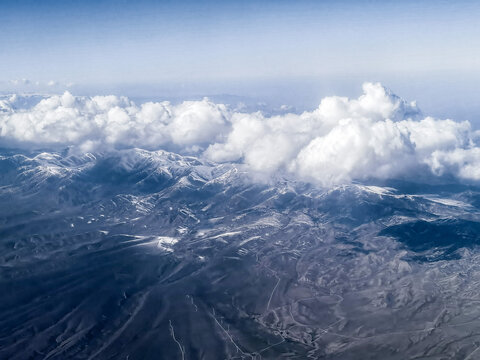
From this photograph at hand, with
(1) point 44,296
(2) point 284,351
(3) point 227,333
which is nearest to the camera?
(2) point 284,351

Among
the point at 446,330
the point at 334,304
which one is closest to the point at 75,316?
the point at 334,304

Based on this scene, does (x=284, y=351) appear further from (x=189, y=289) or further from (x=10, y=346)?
(x=10, y=346)

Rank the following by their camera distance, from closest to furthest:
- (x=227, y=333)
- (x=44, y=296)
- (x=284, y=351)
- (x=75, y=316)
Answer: (x=284, y=351), (x=227, y=333), (x=75, y=316), (x=44, y=296)

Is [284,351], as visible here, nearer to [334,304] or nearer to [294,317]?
[294,317]

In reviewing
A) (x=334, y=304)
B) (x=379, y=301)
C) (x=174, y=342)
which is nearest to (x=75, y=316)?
(x=174, y=342)

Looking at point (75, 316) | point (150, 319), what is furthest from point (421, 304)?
point (75, 316)

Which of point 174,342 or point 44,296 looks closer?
point 174,342

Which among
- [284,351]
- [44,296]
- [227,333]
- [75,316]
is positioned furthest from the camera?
[44,296]

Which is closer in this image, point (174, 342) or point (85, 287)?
point (174, 342)
